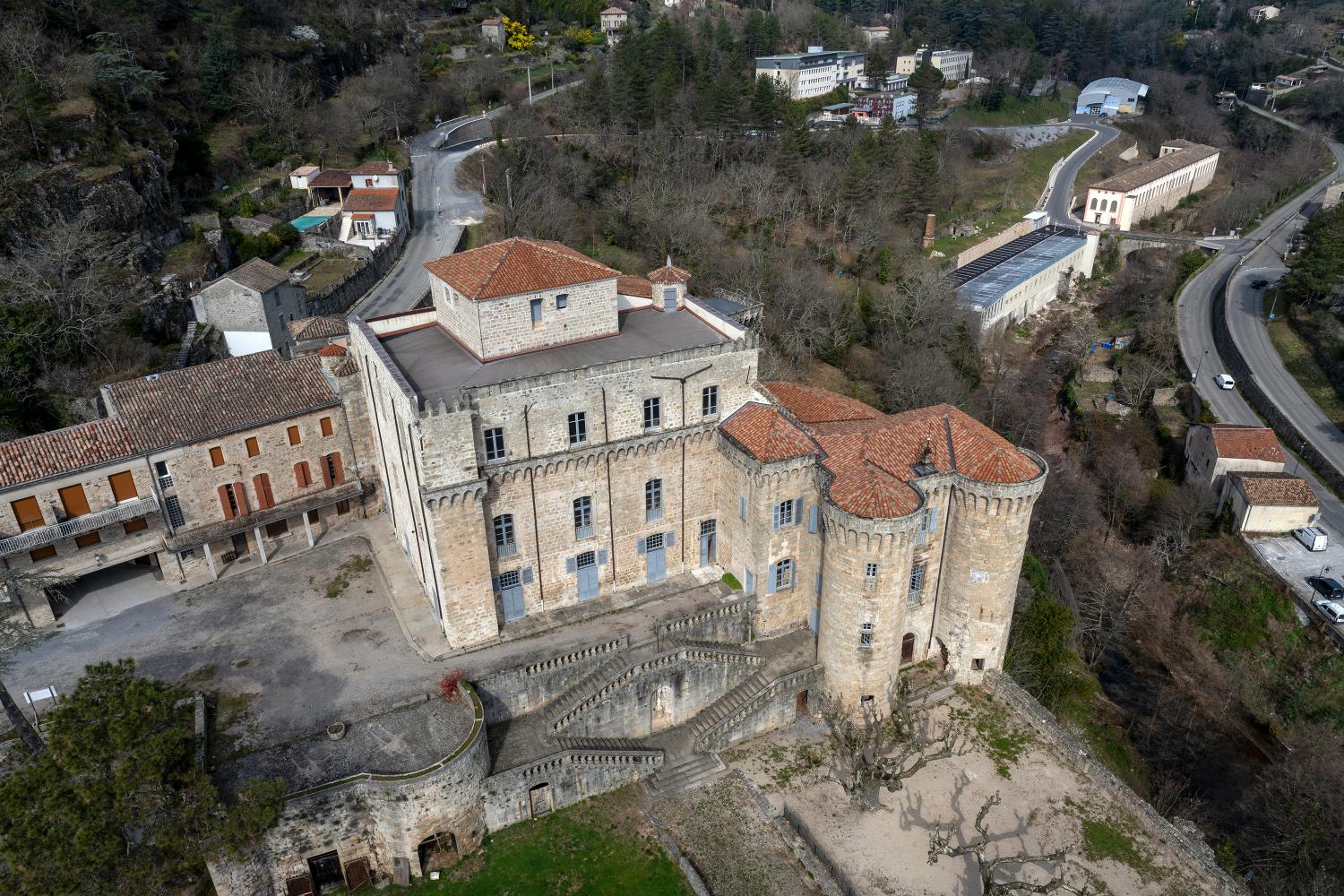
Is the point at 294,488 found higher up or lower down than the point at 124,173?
lower down

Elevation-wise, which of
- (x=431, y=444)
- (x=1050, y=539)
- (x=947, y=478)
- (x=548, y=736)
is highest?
(x=431, y=444)

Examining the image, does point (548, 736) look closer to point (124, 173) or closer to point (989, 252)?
point (124, 173)

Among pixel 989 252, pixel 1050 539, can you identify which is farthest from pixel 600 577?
pixel 989 252

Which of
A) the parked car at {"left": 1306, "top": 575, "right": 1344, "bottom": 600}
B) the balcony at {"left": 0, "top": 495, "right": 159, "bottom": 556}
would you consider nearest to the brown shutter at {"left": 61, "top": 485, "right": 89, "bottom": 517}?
the balcony at {"left": 0, "top": 495, "right": 159, "bottom": 556}

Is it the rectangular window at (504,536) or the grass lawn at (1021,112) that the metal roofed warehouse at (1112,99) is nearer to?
the grass lawn at (1021,112)

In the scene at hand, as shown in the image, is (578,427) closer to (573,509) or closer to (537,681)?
(573,509)

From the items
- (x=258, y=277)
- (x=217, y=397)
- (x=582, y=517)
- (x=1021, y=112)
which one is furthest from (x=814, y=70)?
(x=217, y=397)

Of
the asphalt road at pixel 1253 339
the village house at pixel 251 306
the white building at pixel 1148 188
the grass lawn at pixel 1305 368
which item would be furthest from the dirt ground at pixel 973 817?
the white building at pixel 1148 188
